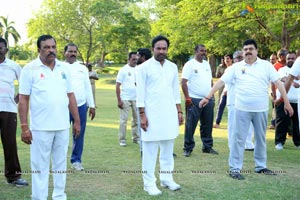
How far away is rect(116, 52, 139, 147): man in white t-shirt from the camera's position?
8758 mm

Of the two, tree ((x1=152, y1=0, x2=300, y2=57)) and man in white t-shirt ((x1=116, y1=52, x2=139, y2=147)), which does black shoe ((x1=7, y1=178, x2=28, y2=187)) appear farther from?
tree ((x1=152, y1=0, x2=300, y2=57))

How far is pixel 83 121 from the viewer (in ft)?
21.5

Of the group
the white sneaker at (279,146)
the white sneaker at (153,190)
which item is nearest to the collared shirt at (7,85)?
the white sneaker at (153,190)

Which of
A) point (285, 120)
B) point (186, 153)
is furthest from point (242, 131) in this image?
point (285, 120)

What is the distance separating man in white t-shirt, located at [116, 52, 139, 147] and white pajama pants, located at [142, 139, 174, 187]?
10.9ft

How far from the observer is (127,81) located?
8812 mm

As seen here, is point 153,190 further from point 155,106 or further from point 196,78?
point 196,78

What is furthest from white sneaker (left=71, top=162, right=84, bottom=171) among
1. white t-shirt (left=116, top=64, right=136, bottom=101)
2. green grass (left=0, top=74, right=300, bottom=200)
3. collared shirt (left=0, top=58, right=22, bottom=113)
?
white t-shirt (left=116, top=64, right=136, bottom=101)

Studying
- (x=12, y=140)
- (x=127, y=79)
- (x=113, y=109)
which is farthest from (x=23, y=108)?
(x=113, y=109)

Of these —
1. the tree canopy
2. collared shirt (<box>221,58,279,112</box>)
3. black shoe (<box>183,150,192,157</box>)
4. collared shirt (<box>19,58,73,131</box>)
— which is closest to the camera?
collared shirt (<box>19,58,73,131</box>)

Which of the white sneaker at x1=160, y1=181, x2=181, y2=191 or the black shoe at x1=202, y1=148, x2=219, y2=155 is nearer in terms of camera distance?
the white sneaker at x1=160, y1=181, x2=181, y2=191

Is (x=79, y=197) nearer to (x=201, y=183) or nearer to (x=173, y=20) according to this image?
(x=201, y=183)

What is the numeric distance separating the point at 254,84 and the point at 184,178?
1843 millimetres

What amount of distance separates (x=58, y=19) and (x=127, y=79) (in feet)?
106
